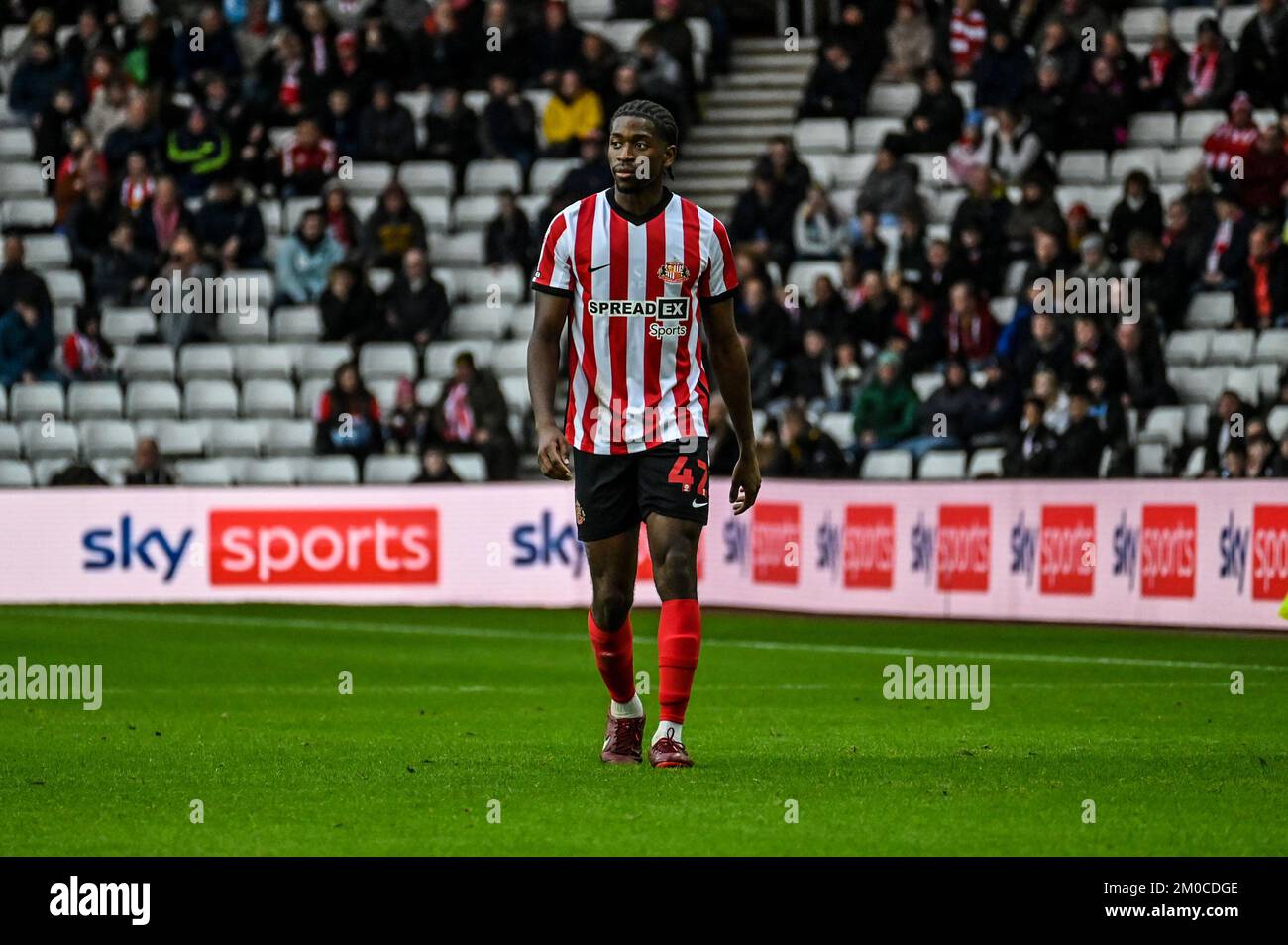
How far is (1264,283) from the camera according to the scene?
68.0ft

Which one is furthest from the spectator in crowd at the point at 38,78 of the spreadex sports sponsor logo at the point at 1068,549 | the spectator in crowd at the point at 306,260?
the spreadex sports sponsor logo at the point at 1068,549

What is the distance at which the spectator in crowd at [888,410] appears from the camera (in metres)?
21.7

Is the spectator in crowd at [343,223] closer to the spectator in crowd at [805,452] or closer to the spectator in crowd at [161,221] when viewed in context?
the spectator in crowd at [161,221]

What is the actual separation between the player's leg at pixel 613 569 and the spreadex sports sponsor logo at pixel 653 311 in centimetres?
49

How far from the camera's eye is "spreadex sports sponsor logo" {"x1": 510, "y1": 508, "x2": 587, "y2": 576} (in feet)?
71.0

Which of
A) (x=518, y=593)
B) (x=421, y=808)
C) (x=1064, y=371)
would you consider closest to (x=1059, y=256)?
(x=1064, y=371)

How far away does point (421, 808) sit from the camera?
7.84m

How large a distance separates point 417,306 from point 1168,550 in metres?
9.60

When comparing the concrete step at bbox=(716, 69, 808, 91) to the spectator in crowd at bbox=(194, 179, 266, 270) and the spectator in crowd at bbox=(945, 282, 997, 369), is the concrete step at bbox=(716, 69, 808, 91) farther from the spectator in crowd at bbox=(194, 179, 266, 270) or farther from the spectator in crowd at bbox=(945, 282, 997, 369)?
the spectator in crowd at bbox=(945, 282, 997, 369)

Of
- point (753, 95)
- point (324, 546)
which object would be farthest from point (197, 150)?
point (324, 546)

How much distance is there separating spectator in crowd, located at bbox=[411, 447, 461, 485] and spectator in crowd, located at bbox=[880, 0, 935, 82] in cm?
718

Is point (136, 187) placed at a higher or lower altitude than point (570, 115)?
lower
